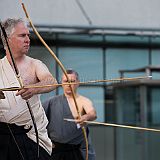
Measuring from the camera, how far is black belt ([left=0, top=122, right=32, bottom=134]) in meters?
3.47

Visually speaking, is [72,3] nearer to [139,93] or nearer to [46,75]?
[139,93]

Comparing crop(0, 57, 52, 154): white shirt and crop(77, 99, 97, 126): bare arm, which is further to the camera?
crop(77, 99, 97, 126): bare arm

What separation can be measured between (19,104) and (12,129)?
16cm

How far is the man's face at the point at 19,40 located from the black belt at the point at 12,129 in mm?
352

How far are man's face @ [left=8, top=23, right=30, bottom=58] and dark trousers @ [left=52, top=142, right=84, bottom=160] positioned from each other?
173 cm

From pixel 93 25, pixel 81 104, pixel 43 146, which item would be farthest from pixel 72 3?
pixel 43 146

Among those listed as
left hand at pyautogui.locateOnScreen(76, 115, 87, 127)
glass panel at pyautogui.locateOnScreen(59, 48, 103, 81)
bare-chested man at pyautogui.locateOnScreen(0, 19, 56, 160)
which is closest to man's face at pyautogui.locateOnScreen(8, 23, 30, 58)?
bare-chested man at pyautogui.locateOnScreen(0, 19, 56, 160)

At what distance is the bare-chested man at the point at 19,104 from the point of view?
339cm

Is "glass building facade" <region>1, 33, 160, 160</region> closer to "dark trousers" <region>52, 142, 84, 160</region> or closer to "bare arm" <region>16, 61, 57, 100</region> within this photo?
"dark trousers" <region>52, 142, 84, 160</region>

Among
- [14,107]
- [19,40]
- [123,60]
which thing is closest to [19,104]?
[14,107]

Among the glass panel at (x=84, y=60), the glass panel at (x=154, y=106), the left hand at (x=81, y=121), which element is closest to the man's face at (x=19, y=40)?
the left hand at (x=81, y=121)

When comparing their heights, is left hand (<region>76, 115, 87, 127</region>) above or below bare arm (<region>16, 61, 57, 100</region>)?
below

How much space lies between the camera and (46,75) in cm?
344

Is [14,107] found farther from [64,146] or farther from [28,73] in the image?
[64,146]
